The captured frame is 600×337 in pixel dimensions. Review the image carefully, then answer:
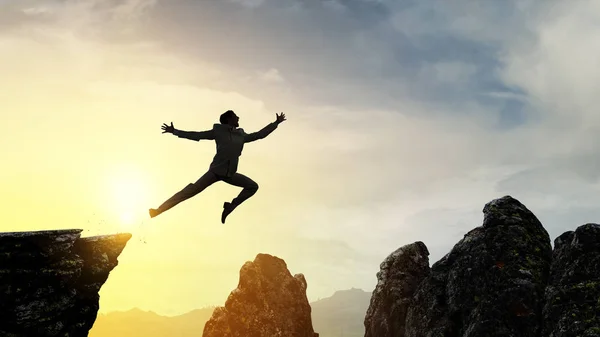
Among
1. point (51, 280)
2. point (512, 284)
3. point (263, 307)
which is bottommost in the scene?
point (512, 284)

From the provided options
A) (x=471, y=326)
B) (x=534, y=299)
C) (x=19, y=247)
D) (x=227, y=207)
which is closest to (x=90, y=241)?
(x=19, y=247)

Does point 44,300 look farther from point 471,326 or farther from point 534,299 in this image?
point 534,299

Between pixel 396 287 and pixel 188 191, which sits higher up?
pixel 188 191

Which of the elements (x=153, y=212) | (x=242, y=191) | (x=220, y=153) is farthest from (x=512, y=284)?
(x=153, y=212)

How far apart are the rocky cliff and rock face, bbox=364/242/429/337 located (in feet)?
13.7

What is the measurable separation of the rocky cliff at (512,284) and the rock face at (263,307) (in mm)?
72464

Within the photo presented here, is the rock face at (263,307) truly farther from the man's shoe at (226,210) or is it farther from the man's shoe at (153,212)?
the man's shoe at (153,212)

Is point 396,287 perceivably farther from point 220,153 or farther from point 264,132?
point 220,153

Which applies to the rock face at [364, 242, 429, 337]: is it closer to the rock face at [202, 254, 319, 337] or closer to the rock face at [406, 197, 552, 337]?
the rock face at [406, 197, 552, 337]

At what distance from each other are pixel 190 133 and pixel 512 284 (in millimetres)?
16075

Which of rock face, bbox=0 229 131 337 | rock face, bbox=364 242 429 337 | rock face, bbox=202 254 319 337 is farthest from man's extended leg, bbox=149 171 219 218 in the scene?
rock face, bbox=202 254 319 337

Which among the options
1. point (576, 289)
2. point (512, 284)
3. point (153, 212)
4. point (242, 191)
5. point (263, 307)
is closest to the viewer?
point (153, 212)

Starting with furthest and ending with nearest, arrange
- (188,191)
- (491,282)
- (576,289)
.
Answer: (491,282), (576,289), (188,191)

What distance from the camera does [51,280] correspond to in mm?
17672
